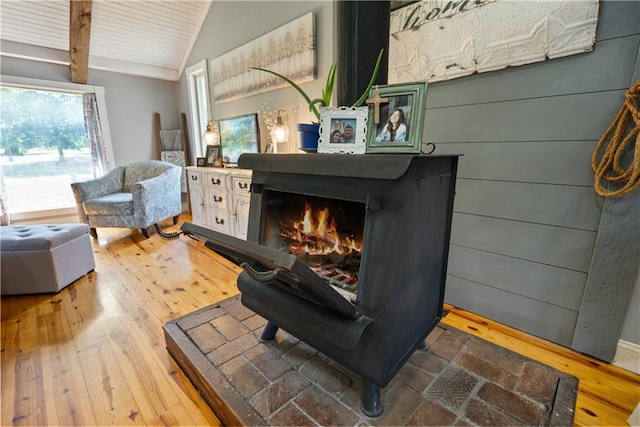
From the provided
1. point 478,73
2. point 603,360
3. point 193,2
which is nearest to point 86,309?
point 478,73

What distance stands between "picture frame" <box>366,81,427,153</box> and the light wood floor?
1189mm

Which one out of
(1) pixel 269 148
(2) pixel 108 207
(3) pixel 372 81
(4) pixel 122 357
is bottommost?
(4) pixel 122 357

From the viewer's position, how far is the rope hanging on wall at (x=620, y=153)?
3.69ft

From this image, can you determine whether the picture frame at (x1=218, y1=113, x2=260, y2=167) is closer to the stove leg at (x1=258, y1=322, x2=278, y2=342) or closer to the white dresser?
the white dresser

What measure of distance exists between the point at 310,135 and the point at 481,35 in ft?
3.43

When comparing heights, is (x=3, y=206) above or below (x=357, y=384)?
above

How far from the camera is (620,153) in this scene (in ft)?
3.85

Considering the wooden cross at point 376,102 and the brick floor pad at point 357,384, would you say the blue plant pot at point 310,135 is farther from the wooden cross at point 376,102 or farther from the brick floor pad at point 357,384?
the brick floor pad at point 357,384

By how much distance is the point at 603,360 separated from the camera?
135 cm

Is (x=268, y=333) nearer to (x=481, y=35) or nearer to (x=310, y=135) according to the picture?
(x=310, y=135)

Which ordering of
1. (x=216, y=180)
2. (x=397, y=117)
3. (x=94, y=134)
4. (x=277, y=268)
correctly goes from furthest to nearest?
1. (x=94, y=134)
2. (x=216, y=180)
3. (x=397, y=117)
4. (x=277, y=268)

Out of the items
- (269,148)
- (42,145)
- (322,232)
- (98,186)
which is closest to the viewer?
(322,232)

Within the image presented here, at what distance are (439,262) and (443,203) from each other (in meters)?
0.27

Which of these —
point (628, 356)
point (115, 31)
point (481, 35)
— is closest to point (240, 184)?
point (481, 35)
